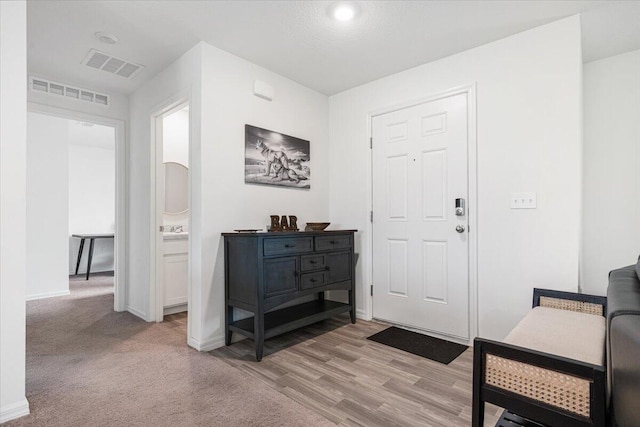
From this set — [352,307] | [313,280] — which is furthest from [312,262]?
[352,307]

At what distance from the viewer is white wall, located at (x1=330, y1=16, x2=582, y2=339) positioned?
2.28 meters

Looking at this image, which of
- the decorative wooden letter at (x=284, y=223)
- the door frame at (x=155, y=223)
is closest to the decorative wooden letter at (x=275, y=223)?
the decorative wooden letter at (x=284, y=223)

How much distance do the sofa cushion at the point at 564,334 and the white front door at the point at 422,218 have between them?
906 mm

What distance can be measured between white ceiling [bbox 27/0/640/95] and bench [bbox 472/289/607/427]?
6.79 feet

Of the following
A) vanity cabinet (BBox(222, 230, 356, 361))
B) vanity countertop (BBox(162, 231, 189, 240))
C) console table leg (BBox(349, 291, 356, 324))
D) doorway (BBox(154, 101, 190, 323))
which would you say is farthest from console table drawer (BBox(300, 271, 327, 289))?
vanity countertop (BBox(162, 231, 189, 240))

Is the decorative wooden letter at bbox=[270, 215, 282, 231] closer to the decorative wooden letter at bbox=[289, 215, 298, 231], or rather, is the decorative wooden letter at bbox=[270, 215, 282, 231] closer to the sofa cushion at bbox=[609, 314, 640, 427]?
the decorative wooden letter at bbox=[289, 215, 298, 231]

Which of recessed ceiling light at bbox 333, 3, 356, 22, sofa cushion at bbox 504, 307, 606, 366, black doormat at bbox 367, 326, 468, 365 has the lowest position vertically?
black doormat at bbox 367, 326, 468, 365

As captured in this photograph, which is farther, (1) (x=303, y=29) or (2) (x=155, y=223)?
(2) (x=155, y=223)

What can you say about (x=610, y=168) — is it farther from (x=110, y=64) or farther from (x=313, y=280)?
(x=110, y=64)

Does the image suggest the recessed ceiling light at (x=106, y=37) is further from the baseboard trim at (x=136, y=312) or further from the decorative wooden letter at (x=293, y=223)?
the baseboard trim at (x=136, y=312)

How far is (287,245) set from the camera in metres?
2.61

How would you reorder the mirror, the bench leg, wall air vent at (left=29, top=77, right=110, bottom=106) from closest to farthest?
the bench leg
wall air vent at (left=29, top=77, right=110, bottom=106)
the mirror

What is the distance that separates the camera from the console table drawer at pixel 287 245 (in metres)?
2.47

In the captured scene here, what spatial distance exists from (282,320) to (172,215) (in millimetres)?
2183
